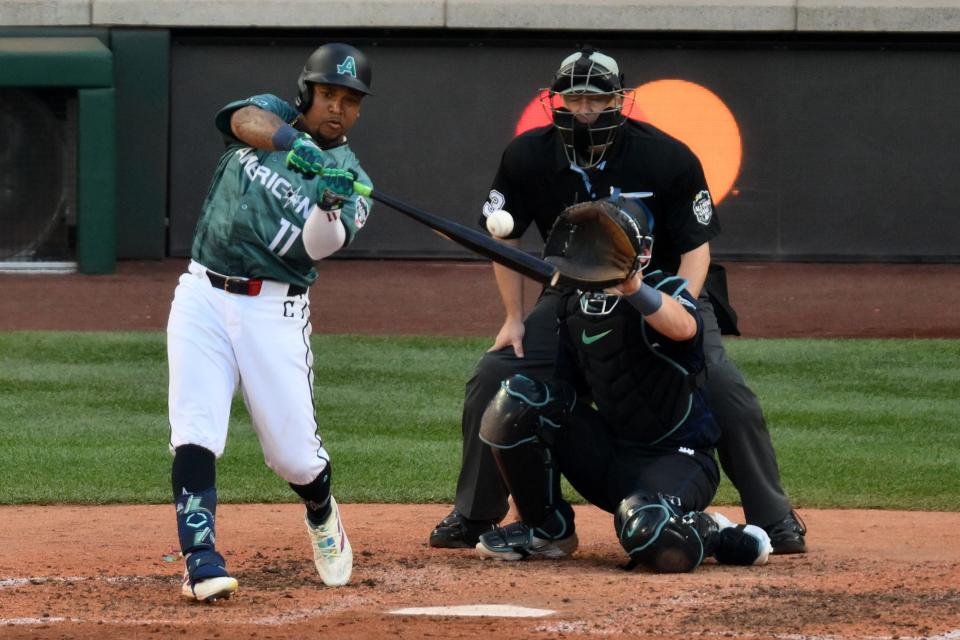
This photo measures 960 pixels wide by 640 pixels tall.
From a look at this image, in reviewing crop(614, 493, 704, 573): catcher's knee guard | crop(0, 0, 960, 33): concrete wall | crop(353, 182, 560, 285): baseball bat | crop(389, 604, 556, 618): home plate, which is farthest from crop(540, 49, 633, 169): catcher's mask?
crop(0, 0, 960, 33): concrete wall

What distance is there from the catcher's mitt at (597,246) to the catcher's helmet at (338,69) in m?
0.74

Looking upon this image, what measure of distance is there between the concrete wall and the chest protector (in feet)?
38.3

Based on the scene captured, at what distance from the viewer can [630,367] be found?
507cm

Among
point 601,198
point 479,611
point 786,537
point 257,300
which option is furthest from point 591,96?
point 479,611

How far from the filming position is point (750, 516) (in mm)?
5531

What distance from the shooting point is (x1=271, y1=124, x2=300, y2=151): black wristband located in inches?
180

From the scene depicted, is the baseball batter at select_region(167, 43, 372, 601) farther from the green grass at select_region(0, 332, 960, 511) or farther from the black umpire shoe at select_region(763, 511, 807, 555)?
the green grass at select_region(0, 332, 960, 511)

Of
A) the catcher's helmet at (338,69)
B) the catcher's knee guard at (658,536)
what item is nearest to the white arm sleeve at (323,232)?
the catcher's helmet at (338,69)

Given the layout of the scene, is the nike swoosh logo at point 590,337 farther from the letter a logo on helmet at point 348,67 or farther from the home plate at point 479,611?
the letter a logo on helmet at point 348,67

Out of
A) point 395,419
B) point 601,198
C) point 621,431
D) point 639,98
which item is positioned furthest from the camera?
point 639,98

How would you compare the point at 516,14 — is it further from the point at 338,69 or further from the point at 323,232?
the point at 323,232

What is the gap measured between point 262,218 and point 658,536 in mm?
1576

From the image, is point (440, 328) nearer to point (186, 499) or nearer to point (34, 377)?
point (34, 377)

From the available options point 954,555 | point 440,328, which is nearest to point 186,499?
point 954,555
